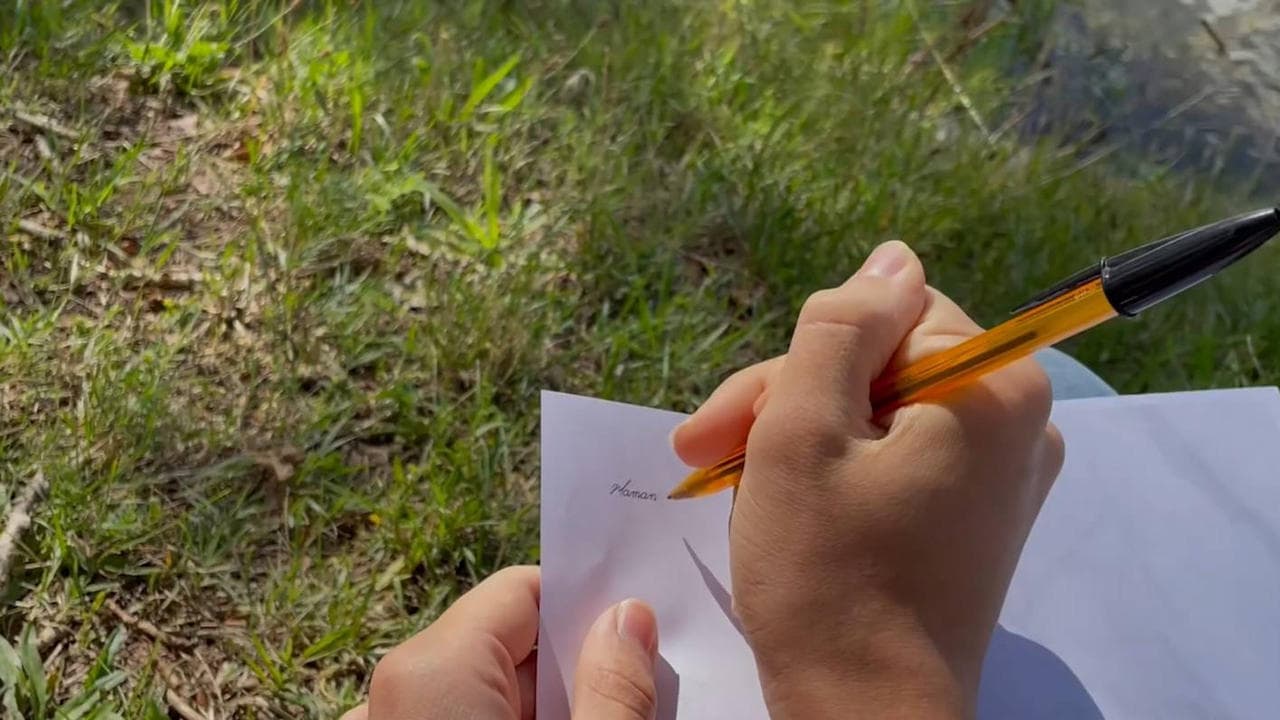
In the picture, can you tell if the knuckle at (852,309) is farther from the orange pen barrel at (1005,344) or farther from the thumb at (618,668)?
the thumb at (618,668)

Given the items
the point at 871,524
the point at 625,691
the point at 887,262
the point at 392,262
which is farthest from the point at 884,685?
the point at 392,262

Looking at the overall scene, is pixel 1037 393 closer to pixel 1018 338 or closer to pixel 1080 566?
pixel 1018 338

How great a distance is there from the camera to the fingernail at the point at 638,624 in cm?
92

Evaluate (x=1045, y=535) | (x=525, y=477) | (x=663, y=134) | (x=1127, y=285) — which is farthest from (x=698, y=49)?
(x=1127, y=285)

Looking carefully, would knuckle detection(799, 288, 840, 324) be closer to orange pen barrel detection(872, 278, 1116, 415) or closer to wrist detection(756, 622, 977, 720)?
orange pen barrel detection(872, 278, 1116, 415)

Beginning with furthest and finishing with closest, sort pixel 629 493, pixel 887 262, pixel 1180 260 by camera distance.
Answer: pixel 629 493 → pixel 887 262 → pixel 1180 260

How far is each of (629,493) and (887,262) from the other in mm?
307

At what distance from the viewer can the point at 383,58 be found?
177 centimetres

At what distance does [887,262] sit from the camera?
0.86m

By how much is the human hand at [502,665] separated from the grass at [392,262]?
0.41 metres

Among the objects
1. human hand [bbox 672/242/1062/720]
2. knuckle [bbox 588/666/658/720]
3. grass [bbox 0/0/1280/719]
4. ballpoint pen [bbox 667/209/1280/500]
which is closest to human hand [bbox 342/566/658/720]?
knuckle [bbox 588/666/658/720]

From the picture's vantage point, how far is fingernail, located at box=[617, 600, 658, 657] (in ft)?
3.01

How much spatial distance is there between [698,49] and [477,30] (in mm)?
387

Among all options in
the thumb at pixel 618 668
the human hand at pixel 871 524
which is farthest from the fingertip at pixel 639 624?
the human hand at pixel 871 524
